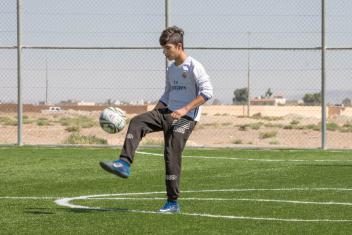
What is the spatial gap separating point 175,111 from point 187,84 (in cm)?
35

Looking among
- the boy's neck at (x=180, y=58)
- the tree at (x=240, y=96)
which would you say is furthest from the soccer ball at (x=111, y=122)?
the tree at (x=240, y=96)

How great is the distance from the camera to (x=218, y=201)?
11.1 m

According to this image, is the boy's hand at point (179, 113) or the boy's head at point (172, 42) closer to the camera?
the boy's hand at point (179, 113)

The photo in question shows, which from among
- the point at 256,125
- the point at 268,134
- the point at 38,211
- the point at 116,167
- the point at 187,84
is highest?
the point at 187,84

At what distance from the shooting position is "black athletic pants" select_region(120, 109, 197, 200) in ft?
33.4

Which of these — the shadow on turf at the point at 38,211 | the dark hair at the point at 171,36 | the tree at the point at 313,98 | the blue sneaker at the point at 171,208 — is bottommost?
the shadow on turf at the point at 38,211

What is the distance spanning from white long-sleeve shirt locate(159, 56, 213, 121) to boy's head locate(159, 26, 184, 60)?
0.15 meters

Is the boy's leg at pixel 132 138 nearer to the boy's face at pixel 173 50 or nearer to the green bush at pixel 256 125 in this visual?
the boy's face at pixel 173 50

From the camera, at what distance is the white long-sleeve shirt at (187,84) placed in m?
10.3

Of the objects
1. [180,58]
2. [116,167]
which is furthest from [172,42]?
[116,167]

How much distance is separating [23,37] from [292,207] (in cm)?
1356

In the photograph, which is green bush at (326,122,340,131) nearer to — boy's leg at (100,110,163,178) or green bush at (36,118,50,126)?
green bush at (36,118,50,126)

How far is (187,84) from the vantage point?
34.0 ft

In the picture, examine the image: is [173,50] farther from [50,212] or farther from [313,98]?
[313,98]
